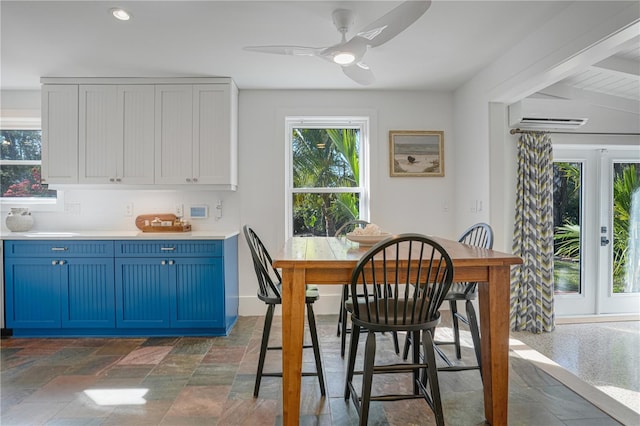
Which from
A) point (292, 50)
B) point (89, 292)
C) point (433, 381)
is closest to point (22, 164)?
point (89, 292)

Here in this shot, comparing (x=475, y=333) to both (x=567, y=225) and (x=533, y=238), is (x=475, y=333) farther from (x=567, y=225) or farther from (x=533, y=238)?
(x=567, y=225)

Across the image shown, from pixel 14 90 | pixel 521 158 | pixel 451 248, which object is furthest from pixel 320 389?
pixel 14 90

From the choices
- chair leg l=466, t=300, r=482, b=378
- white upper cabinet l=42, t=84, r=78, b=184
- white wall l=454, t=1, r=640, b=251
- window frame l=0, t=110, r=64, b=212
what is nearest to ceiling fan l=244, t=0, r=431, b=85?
white wall l=454, t=1, r=640, b=251

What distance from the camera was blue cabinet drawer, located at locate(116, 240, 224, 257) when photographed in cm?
309

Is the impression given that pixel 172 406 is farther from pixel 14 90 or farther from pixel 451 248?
pixel 14 90

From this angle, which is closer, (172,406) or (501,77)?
(172,406)

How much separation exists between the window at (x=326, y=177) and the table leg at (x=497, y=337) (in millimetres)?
2237

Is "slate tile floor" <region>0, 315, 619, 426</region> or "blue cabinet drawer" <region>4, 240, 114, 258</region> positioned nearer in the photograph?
"slate tile floor" <region>0, 315, 619, 426</region>

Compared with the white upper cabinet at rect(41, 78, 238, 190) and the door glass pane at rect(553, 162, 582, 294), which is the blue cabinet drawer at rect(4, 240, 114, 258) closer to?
the white upper cabinet at rect(41, 78, 238, 190)

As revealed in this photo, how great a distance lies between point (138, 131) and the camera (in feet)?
11.2

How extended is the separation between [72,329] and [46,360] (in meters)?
0.48

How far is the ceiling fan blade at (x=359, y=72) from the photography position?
2430 mm

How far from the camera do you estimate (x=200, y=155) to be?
3422 millimetres

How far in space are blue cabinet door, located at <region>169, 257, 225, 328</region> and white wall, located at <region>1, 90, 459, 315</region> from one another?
627 mm
